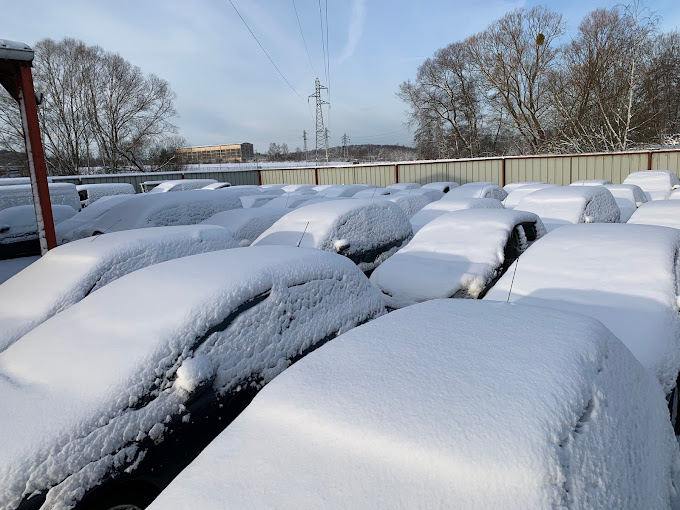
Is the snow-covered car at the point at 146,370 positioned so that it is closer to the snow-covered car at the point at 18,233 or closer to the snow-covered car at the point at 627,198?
the snow-covered car at the point at 18,233

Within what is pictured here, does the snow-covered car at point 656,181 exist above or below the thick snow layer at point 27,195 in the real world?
below

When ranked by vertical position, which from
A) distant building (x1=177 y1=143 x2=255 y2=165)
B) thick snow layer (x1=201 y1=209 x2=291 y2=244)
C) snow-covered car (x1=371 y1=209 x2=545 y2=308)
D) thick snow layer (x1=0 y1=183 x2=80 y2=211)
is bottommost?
snow-covered car (x1=371 y1=209 x2=545 y2=308)

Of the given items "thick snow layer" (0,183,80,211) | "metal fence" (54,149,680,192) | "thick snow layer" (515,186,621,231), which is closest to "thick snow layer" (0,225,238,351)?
"thick snow layer" (515,186,621,231)

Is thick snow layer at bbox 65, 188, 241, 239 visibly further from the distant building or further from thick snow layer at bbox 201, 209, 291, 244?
the distant building

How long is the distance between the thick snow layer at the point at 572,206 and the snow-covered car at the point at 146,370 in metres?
5.36

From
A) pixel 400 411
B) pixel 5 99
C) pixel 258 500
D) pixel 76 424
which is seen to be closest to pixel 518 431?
pixel 400 411

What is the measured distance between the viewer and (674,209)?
614 cm

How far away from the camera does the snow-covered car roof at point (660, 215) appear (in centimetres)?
590

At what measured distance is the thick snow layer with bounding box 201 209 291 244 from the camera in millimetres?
6695

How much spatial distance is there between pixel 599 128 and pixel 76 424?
35.1 meters

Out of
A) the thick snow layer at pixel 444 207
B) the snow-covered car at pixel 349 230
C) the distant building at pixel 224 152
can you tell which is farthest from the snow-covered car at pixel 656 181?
the distant building at pixel 224 152

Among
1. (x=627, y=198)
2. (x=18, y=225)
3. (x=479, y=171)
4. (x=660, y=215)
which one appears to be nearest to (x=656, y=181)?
(x=627, y=198)

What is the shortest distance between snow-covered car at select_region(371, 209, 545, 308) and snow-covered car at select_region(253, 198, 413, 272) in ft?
1.64

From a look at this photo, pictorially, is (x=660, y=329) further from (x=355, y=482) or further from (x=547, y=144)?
(x=547, y=144)
